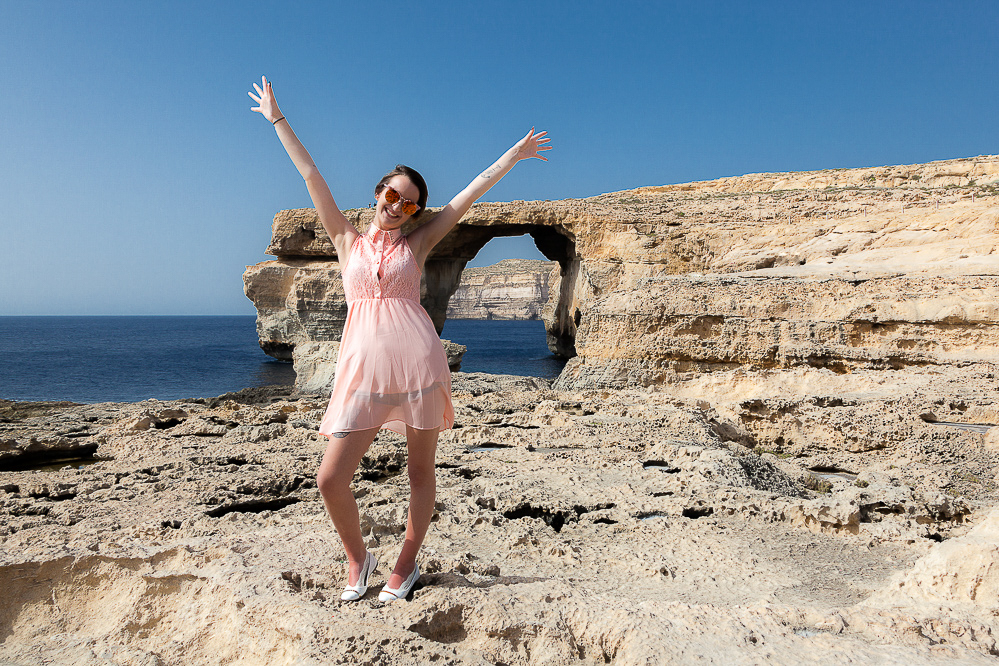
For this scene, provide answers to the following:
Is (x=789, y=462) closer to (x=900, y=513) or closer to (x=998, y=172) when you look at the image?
(x=900, y=513)

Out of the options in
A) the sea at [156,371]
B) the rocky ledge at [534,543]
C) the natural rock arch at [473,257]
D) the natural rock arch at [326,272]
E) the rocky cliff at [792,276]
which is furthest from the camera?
the natural rock arch at [473,257]

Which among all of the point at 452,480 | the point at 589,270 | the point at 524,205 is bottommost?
the point at 452,480

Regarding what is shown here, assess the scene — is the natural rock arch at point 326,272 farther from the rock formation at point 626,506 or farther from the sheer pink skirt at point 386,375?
the sheer pink skirt at point 386,375

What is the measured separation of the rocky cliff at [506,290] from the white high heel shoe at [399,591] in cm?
8178

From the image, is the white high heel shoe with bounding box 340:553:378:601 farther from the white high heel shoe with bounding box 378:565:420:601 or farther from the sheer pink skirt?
the sheer pink skirt

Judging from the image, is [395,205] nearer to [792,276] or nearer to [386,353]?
[386,353]

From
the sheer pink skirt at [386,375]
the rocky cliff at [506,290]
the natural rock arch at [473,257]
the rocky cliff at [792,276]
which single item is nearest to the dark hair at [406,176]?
the sheer pink skirt at [386,375]

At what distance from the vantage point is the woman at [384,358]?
6.41 feet

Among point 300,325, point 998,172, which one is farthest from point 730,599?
point 300,325

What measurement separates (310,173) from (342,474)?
Answer: 1055 mm

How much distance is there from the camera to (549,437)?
16.7ft

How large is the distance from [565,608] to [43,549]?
6.98 ft

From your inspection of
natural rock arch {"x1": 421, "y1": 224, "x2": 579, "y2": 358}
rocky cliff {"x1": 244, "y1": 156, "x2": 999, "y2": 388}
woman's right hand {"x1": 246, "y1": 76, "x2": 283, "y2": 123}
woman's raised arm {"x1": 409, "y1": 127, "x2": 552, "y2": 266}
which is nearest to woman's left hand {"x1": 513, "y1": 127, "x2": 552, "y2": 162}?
woman's raised arm {"x1": 409, "y1": 127, "x2": 552, "y2": 266}

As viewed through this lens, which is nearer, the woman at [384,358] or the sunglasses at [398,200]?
the woman at [384,358]
